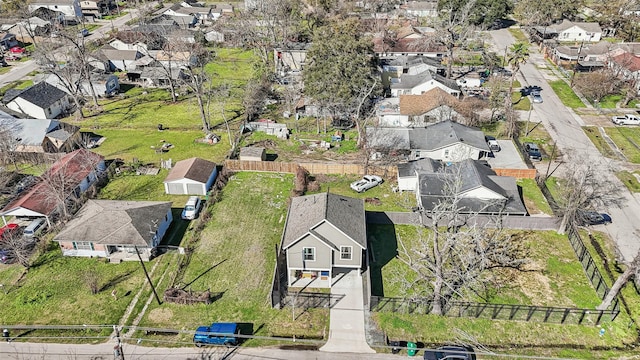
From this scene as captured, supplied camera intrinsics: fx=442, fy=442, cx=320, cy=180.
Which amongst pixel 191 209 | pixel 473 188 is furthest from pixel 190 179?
pixel 473 188

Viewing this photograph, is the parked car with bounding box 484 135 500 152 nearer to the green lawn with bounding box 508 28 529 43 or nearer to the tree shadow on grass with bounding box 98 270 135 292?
the tree shadow on grass with bounding box 98 270 135 292

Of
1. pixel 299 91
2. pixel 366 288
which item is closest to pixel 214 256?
pixel 366 288

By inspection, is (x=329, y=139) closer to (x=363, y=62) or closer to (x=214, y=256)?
(x=363, y=62)

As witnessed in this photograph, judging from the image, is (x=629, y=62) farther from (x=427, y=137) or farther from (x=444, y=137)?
(x=427, y=137)

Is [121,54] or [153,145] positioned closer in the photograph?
[153,145]

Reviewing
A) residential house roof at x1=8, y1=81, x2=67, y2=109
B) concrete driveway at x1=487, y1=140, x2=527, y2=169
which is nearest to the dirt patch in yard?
concrete driveway at x1=487, y1=140, x2=527, y2=169
